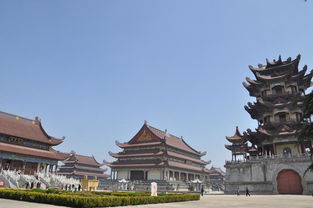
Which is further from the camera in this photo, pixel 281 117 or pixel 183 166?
pixel 183 166

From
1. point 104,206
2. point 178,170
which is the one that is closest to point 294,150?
point 178,170

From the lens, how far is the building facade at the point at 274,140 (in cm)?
3164

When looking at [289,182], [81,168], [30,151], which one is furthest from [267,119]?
[81,168]

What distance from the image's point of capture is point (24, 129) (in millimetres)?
45375

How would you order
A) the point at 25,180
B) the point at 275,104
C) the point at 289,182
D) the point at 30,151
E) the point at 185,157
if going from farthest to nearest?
the point at 185,157 < the point at 30,151 < the point at 275,104 < the point at 25,180 < the point at 289,182

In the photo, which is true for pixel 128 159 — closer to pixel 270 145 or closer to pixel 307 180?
pixel 270 145

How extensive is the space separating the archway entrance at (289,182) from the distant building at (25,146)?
3734 cm

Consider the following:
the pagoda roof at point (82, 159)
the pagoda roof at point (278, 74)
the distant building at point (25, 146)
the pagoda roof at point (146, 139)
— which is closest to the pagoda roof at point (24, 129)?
the distant building at point (25, 146)

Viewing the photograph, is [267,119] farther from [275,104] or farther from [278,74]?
[278,74]

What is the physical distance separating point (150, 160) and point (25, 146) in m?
23.2

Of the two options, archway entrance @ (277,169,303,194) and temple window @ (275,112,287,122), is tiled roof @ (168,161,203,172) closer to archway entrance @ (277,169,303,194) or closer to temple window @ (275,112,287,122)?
temple window @ (275,112,287,122)

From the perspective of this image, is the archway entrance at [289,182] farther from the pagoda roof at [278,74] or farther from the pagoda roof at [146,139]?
the pagoda roof at [146,139]

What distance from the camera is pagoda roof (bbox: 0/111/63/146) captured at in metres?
41.6

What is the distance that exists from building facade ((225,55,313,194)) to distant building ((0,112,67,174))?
3153 cm
